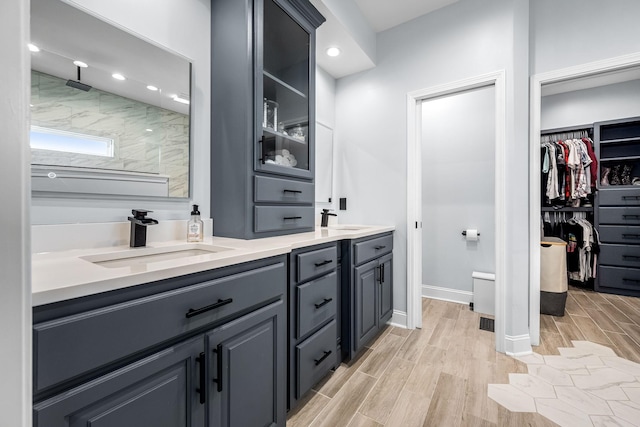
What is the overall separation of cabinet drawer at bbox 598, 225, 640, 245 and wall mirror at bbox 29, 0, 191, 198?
4.84 meters

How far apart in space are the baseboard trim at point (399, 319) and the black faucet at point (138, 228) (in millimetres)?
2178

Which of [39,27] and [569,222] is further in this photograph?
[569,222]

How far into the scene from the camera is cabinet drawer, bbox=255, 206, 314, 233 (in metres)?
1.60

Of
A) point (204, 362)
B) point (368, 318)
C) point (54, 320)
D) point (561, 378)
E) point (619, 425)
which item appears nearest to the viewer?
point (54, 320)

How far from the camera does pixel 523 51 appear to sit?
2.09m

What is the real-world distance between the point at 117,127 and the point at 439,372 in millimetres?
2335

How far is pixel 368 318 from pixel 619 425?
4.44 ft

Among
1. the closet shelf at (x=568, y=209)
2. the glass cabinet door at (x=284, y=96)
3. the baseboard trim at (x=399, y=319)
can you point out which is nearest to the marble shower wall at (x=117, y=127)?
the glass cabinet door at (x=284, y=96)

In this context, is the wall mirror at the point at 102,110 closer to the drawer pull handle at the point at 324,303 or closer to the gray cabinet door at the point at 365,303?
the drawer pull handle at the point at 324,303

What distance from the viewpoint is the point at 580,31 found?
6.68ft

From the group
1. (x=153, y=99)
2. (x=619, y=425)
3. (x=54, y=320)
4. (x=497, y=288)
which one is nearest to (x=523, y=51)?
(x=497, y=288)

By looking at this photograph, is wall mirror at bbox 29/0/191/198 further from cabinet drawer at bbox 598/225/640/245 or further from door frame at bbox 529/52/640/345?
cabinet drawer at bbox 598/225/640/245

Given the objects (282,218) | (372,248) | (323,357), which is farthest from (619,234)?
(282,218)

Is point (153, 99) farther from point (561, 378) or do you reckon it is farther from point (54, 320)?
point (561, 378)
